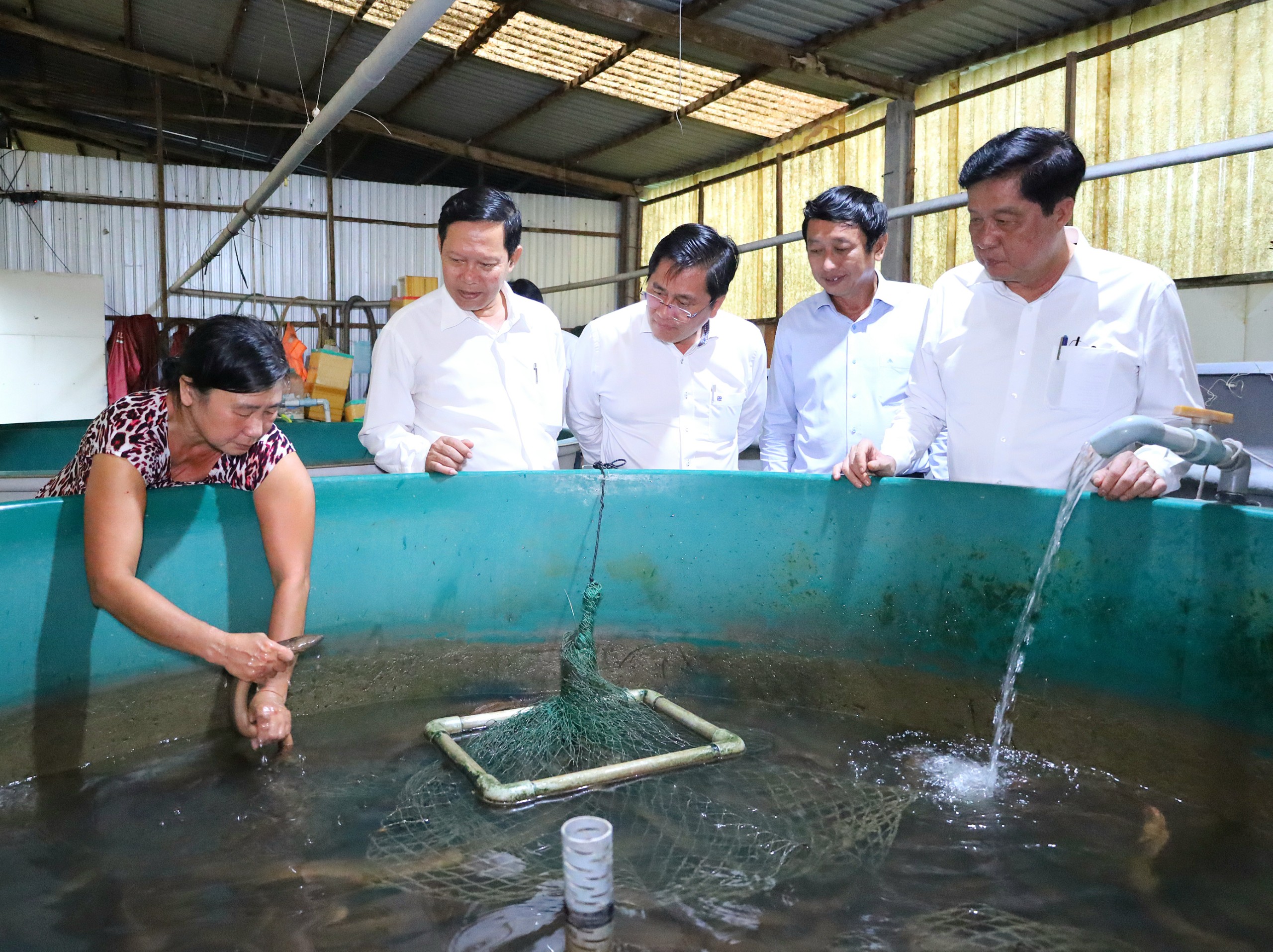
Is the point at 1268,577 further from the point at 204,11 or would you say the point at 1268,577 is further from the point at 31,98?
the point at 31,98

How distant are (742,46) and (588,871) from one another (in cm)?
680

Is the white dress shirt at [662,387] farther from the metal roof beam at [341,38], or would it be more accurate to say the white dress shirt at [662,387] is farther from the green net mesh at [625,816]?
the metal roof beam at [341,38]

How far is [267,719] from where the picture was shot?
188 centimetres

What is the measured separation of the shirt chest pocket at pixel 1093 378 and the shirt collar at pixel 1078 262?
0.16m

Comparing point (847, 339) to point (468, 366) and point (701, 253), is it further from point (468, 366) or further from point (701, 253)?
point (468, 366)

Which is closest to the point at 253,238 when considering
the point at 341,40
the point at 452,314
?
the point at 341,40

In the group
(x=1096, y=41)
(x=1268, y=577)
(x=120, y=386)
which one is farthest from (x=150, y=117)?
(x=1268, y=577)

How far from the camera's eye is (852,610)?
2.26m

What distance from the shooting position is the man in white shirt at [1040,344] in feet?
6.26

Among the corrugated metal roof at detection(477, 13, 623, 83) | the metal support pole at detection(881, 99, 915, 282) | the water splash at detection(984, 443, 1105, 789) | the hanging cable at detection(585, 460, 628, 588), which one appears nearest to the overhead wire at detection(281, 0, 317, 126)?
the corrugated metal roof at detection(477, 13, 623, 83)

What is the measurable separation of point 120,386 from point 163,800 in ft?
28.7

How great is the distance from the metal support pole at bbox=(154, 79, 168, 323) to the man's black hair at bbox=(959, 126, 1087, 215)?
9.68 m

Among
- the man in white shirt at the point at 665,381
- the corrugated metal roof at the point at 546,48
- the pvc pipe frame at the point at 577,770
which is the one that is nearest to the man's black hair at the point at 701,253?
the man in white shirt at the point at 665,381

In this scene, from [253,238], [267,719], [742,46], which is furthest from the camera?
[253,238]
